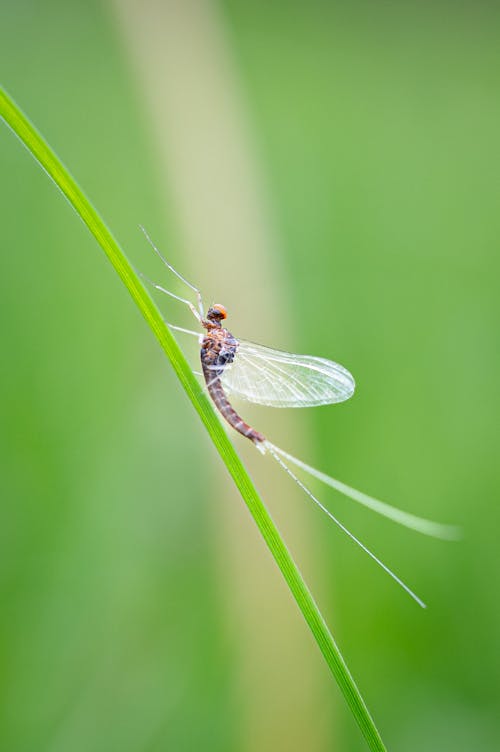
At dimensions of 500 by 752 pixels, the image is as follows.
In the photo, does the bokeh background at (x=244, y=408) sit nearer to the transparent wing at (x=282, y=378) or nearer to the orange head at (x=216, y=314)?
the transparent wing at (x=282, y=378)

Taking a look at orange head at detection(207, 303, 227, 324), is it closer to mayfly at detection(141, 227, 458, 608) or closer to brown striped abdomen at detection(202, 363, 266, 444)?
mayfly at detection(141, 227, 458, 608)

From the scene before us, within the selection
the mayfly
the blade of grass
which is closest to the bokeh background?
the mayfly

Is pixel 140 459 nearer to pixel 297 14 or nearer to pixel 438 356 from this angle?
pixel 438 356

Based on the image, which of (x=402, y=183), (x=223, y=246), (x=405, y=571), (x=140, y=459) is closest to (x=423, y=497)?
(x=405, y=571)

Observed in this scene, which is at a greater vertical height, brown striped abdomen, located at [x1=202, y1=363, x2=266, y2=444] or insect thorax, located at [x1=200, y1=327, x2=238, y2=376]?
insect thorax, located at [x1=200, y1=327, x2=238, y2=376]

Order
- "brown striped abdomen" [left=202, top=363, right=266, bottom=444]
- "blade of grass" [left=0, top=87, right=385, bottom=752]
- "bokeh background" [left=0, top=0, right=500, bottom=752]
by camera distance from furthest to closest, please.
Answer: "bokeh background" [left=0, top=0, right=500, bottom=752] < "brown striped abdomen" [left=202, top=363, right=266, bottom=444] < "blade of grass" [left=0, top=87, right=385, bottom=752]

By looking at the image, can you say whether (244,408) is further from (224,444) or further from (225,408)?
(224,444)
